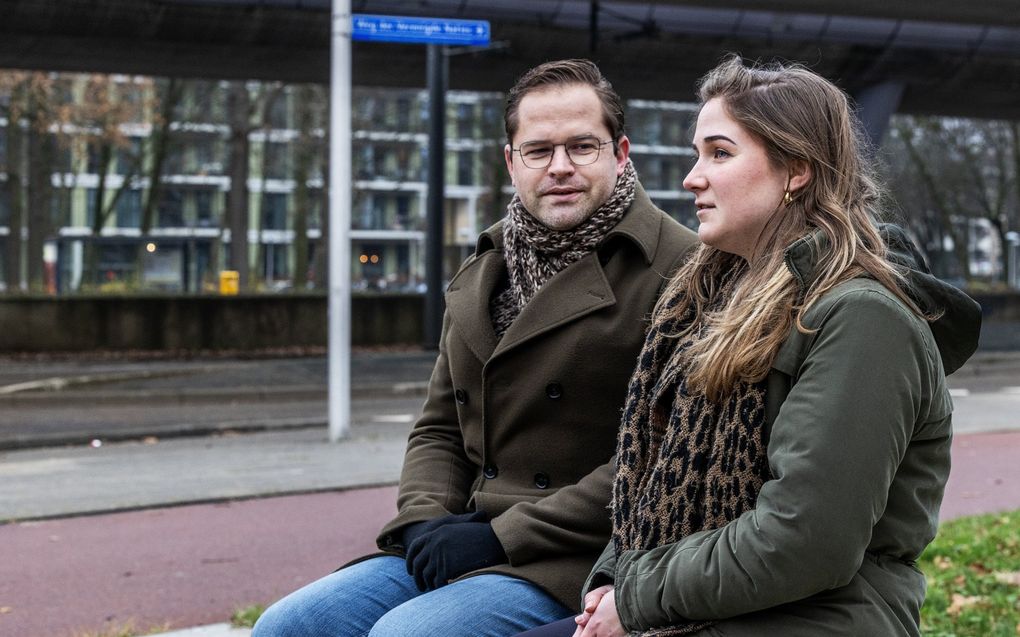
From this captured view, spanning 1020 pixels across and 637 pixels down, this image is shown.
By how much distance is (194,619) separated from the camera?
555cm

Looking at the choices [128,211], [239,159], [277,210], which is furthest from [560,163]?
[277,210]

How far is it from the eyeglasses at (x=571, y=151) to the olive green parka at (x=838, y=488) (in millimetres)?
897

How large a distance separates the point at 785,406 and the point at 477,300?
47.9 inches

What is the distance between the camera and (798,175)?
Result: 91.5 inches

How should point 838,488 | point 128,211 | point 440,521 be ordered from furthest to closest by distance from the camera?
point 128,211 < point 440,521 < point 838,488

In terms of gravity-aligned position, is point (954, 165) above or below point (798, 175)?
above

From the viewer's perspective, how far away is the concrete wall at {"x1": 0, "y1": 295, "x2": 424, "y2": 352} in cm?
2130

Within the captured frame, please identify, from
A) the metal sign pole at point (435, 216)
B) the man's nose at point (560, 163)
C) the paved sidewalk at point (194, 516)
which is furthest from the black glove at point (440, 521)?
the metal sign pole at point (435, 216)

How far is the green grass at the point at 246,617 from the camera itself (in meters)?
4.97

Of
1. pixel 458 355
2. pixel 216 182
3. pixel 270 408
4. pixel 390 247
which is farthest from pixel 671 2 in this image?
pixel 390 247

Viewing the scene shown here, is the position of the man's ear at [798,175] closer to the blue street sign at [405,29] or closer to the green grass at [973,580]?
the green grass at [973,580]

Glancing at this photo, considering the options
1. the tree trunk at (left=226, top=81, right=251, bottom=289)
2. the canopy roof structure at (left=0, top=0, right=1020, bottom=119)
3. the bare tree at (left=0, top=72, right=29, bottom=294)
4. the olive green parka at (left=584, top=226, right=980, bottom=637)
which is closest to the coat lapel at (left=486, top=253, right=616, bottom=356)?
the olive green parka at (left=584, top=226, right=980, bottom=637)

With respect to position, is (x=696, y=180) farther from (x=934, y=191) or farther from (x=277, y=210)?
(x=277, y=210)

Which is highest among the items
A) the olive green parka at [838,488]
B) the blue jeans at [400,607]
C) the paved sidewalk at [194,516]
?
the olive green parka at [838,488]
